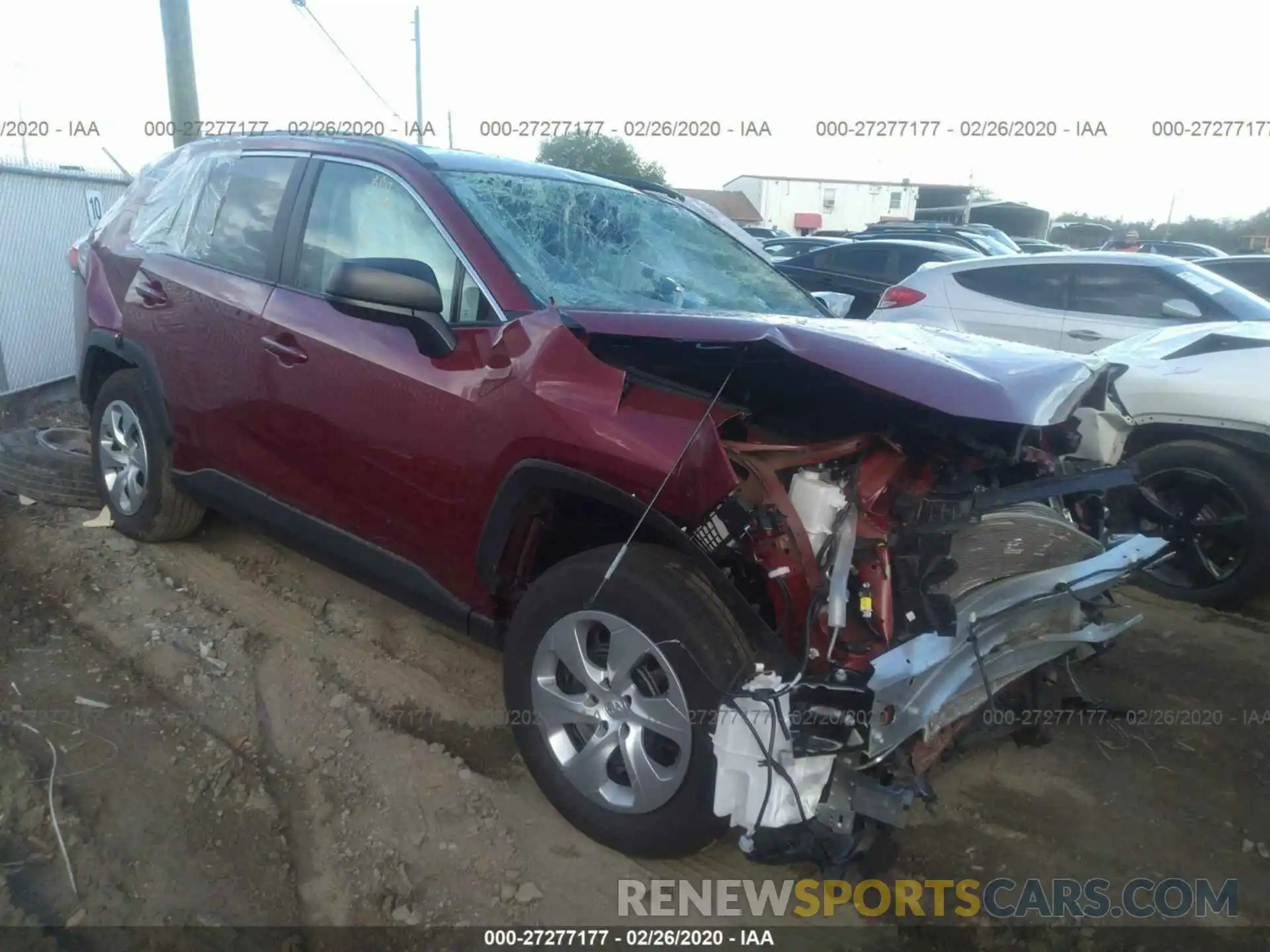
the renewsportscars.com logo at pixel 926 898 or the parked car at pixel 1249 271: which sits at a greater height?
the parked car at pixel 1249 271

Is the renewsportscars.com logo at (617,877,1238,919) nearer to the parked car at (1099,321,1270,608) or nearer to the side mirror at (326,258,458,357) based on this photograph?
the side mirror at (326,258,458,357)

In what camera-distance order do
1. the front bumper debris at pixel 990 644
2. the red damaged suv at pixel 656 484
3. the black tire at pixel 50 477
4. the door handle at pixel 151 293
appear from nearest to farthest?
1. the front bumper debris at pixel 990 644
2. the red damaged suv at pixel 656 484
3. the door handle at pixel 151 293
4. the black tire at pixel 50 477

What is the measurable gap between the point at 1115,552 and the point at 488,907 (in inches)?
80.5

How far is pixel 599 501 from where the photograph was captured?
8.76 ft

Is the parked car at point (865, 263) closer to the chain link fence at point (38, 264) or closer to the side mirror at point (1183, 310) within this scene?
the side mirror at point (1183, 310)

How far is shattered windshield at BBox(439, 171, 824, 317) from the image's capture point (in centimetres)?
306

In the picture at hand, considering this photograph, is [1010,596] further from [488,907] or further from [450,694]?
[450,694]

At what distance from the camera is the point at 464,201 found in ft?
10.1

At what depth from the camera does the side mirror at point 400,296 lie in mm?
2697

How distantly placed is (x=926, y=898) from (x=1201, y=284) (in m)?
5.02

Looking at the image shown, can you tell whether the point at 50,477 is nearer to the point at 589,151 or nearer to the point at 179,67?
the point at 179,67

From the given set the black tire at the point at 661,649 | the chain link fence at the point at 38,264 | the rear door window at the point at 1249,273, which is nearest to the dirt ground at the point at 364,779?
the black tire at the point at 661,649

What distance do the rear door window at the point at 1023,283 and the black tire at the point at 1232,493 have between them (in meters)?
2.36

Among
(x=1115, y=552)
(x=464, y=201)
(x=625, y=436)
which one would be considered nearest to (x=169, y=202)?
(x=464, y=201)
